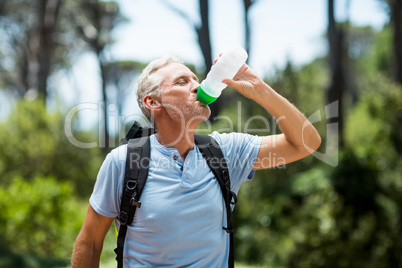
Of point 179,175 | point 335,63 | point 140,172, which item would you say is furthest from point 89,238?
point 335,63

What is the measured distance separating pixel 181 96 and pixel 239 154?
37 cm

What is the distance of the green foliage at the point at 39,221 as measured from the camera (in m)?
7.38

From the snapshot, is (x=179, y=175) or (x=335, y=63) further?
(x=335, y=63)

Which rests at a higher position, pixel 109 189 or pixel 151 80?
pixel 151 80

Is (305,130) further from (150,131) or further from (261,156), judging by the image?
(150,131)

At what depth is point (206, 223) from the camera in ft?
6.27

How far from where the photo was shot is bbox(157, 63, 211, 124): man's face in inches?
80.3

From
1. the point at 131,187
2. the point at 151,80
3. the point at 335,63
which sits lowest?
the point at 131,187

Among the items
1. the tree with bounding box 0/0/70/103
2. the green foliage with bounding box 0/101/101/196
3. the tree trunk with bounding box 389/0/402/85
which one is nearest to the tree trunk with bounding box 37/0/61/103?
the tree with bounding box 0/0/70/103

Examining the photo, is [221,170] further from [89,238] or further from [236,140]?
[89,238]

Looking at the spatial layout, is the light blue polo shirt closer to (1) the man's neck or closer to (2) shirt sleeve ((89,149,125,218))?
(2) shirt sleeve ((89,149,125,218))

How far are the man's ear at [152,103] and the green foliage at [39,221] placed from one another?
5750 mm

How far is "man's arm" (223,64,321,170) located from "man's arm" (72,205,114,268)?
754 millimetres

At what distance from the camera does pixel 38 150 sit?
10672 millimetres
